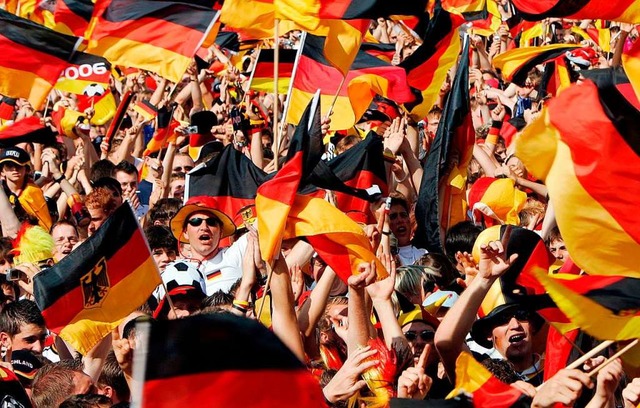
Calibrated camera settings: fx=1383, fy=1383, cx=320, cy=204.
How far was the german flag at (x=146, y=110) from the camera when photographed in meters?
12.5

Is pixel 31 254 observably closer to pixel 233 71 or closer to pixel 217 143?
pixel 217 143

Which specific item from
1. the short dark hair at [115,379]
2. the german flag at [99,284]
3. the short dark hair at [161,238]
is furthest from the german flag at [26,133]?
the short dark hair at [115,379]

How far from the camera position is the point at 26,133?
11.0 meters

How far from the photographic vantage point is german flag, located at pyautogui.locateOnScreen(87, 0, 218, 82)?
8969 mm

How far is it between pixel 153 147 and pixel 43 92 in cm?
232

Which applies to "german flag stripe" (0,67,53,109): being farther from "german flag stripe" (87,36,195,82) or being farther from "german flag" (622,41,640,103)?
"german flag" (622,41,640,103)

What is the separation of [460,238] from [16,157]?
4.38 meters

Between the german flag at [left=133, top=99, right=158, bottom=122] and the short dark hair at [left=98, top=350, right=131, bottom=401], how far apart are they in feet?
20.6

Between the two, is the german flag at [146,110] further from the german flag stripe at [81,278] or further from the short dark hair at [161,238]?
the german flag stripe at [81,278]

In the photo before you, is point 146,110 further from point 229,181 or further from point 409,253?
point 409,253

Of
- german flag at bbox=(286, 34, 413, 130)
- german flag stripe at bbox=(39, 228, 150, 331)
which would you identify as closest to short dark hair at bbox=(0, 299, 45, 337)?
german flag stripe at bbox=(39, 228, 150, 331)

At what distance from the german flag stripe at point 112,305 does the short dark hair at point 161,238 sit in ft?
4.77

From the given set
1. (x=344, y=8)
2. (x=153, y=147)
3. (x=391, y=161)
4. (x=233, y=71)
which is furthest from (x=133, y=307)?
(x=233, y=71)

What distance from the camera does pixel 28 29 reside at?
9.47 metres
